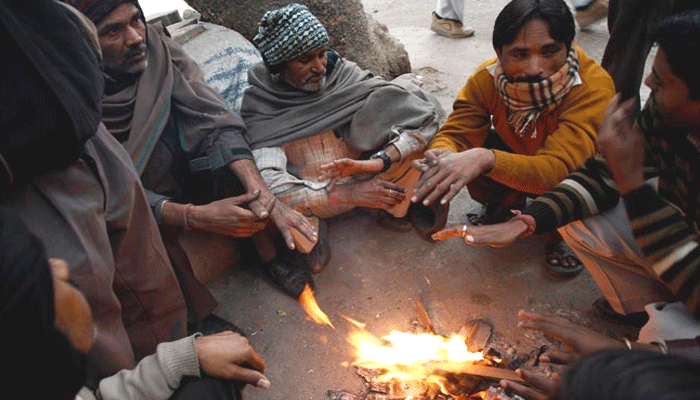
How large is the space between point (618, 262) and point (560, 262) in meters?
0.66

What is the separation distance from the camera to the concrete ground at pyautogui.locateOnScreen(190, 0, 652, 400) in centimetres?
298

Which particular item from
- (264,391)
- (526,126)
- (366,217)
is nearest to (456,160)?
(526,126)

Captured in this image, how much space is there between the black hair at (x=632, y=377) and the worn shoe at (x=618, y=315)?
6.65ft

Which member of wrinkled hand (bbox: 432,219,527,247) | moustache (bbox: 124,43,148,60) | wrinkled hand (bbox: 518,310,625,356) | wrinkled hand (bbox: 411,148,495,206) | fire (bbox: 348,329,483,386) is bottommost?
fire (bbox: 348,329,483,386)

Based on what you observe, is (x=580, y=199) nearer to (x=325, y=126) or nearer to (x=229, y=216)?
(x=325, y=126)

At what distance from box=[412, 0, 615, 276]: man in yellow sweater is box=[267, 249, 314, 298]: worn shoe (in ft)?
3.39

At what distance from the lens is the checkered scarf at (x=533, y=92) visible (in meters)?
2.91

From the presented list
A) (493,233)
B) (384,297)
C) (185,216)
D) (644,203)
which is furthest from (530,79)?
(185,216)

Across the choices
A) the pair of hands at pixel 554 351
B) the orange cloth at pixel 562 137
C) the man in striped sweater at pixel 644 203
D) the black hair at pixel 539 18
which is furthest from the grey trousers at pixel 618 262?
the black hair at pixel 539 18

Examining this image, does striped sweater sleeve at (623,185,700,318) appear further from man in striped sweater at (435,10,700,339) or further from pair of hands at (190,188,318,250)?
pair of hands at (190,188,318,250)

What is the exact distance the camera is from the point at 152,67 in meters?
3.30

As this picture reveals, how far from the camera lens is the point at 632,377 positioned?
98 centimetres

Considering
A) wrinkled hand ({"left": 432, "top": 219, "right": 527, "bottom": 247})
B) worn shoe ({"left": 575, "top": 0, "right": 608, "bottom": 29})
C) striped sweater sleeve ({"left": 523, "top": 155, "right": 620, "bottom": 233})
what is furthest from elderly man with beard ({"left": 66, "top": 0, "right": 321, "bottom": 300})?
worn shoe ({"left": 575, "top": 0, "right": 608, "bottom": 29})

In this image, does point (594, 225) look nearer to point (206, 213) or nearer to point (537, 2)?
point (537, 2)
